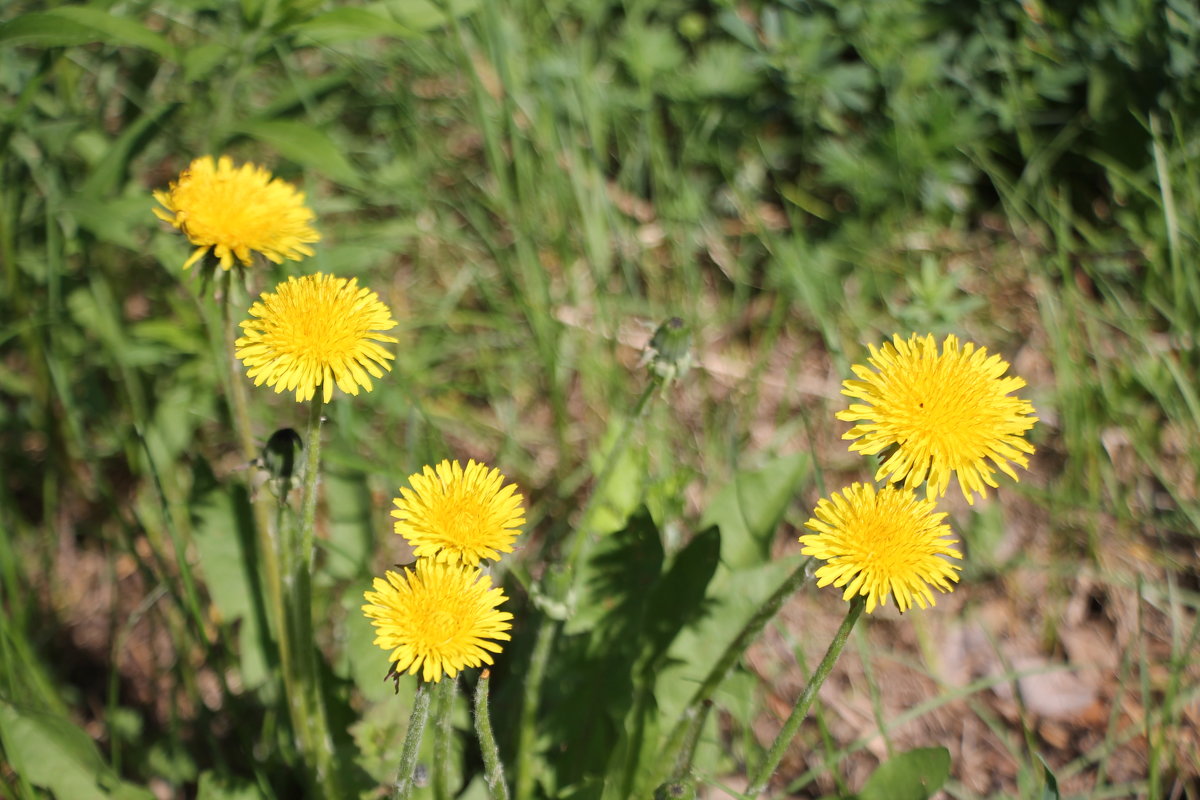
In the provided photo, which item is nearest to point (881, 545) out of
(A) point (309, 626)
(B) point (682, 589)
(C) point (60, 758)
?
(B) point (682, 589)

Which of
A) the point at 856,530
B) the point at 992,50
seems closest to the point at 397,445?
the point at 856,530

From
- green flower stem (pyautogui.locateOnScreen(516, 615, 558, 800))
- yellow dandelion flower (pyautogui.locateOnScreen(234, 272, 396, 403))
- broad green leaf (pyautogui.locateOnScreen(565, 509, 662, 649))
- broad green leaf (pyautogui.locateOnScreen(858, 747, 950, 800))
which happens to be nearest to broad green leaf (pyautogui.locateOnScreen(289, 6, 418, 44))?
yellow dandelion flower (pyautogui.locateOnScreen(234, 272, 396, 403))

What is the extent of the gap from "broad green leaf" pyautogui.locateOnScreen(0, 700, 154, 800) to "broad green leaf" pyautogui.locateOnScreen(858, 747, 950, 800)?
142 centimetres

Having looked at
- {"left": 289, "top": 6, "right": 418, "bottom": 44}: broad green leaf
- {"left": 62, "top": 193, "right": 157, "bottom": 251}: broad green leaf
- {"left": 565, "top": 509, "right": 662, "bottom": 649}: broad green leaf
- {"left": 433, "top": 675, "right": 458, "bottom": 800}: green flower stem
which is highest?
{"left": 289, "top": 6, "right": 418, "bottom": 44}: broad green leaf

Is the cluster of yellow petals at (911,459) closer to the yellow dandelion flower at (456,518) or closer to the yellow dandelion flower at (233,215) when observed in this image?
the yellow dandelion flower at (456,518)

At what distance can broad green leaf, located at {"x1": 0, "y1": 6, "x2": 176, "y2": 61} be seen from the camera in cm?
181

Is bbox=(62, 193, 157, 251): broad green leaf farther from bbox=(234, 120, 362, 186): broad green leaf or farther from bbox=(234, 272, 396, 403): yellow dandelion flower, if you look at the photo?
bbox=(234, 272, 396, 403): yellow dandelion flower

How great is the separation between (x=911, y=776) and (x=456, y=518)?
3.18ft

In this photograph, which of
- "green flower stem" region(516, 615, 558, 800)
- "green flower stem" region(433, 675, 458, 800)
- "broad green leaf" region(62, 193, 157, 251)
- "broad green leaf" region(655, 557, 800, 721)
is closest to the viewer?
"green flower stem" region(433, 675, 458, 800)

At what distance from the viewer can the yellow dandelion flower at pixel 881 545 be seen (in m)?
1.44

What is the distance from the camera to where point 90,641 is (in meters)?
2.69

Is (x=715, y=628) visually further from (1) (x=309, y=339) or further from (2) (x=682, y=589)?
(1) (x=309, y=339)

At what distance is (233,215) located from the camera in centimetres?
175

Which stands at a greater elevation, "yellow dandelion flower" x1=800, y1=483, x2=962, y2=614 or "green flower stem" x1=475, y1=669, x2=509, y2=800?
"yellow dandelion flower" x1=800, y1=483, x2=962, y2=614
